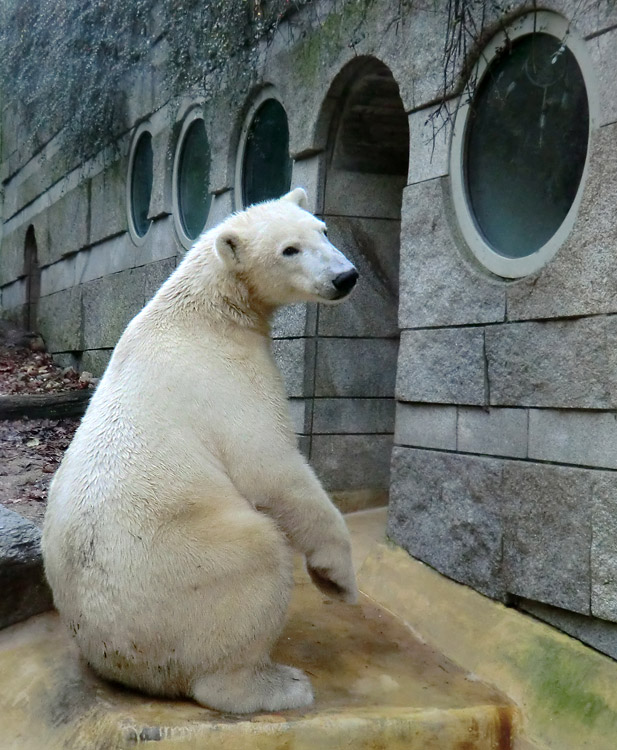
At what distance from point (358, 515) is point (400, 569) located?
1011 mm

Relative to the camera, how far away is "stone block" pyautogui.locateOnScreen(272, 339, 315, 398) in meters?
5.16

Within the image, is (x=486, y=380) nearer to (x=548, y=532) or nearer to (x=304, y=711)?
(x=548, y=532)

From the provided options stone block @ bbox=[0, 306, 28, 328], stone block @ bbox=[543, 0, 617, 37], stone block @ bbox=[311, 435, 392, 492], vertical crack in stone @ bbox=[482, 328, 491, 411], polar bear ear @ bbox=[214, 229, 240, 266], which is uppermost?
stone block @ bbox=[543, 0, 617, 37]

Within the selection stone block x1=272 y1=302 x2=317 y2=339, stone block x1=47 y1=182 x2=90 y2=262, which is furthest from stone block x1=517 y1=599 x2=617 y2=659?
stone block x1=47 y1=182 x2=90 y2=262

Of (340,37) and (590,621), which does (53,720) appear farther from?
(340,37)

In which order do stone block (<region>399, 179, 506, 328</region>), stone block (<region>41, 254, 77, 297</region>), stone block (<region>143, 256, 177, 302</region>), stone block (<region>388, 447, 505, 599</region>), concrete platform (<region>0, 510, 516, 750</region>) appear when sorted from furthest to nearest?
stone block (<region>41, 254, 77, 297</region>)
stone block (<region>143, 256, 177, 302</region>)
stone block (<region>399, 179, 506, 328</region>)
stone block (<region>388, 447, 505, 599</region>)
concrete platform (<region>0, 510, 516, 750</region>)

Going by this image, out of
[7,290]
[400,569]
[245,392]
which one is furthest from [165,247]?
[7,290]

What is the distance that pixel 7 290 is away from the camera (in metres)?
13.8

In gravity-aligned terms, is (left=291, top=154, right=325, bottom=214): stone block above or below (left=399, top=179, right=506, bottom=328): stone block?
above

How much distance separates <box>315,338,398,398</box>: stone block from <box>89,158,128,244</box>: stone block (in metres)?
3.76

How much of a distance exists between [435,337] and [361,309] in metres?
1.31

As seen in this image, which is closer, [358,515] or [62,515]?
[62,515]

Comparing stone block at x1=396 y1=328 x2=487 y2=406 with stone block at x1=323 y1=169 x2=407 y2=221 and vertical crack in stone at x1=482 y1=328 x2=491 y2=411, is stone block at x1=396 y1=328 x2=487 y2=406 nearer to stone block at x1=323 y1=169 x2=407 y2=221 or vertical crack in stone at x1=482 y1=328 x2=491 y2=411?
vertical crack in stone at x1=482 y1=328 x2=491 y2=411

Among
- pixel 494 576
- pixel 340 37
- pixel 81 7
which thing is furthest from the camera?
pixel 81 7
